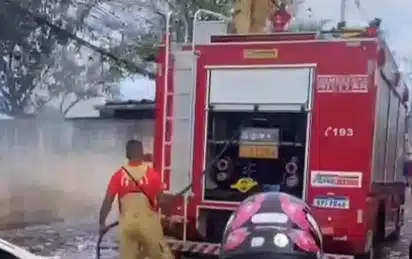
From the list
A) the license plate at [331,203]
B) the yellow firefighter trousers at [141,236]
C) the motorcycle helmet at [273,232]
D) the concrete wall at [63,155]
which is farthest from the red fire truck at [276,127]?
the concrete wall at [63,155]

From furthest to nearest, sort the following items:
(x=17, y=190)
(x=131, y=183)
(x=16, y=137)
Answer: (x=16, y=137) → (x=17, y=190) → (x=131, y=183)

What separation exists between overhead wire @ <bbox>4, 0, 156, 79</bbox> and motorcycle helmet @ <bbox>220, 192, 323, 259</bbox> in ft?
43.3

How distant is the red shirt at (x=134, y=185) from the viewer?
771cm

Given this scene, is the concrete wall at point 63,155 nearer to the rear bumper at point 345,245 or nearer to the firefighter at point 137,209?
the rear bumper at point 345,245

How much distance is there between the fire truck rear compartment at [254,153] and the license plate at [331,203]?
0.41m

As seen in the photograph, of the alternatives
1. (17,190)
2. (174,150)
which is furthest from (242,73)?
(17,190)

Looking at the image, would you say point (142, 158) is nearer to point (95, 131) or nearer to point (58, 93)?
point (95, 131)

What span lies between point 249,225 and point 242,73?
185 inches

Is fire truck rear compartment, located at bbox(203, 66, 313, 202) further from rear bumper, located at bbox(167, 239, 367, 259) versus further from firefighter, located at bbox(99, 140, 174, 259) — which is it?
firefighter, located at bbox(99, 140, 174, 259)

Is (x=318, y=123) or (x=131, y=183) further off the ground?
(x=318, y=123)

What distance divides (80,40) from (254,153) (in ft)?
38.6

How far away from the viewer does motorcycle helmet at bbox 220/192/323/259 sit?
443 cm

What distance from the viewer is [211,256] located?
9.12 m

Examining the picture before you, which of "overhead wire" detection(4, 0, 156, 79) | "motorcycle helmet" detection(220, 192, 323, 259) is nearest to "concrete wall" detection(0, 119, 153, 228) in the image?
"overhead wire" detection(4, 0, 156, 79)
